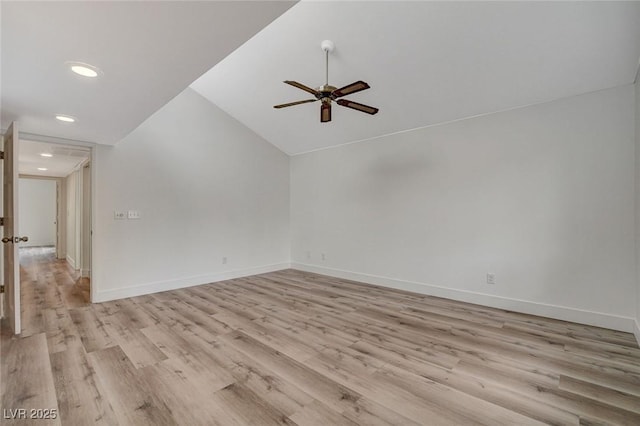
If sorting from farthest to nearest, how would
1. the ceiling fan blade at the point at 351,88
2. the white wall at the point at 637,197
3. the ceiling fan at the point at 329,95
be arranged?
the white wall at the point at 637,197 < the ceiling fan at the point at 329,95 < the ceiling fan blade at the point at 351,88

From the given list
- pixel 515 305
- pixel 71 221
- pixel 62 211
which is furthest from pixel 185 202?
pixel 62 211

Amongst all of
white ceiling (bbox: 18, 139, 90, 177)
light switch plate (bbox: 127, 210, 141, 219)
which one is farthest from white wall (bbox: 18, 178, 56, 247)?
light switch plate (bbox: 127, 210, 141, 219)

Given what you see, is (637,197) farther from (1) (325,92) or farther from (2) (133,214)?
(2) (133,214)

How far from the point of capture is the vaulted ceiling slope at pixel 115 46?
1419mm

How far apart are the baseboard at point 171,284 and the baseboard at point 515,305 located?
195cm

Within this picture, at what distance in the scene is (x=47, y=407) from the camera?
1778 mm

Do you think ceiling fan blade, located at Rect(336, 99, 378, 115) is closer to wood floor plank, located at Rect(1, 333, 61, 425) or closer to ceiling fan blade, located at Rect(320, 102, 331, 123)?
ceiling fan blade, located at Rect(320, 102, 331, 123)

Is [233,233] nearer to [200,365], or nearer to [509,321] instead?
[200,365]

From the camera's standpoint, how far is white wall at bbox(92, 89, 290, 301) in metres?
4.11

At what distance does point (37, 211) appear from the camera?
10.0 meters

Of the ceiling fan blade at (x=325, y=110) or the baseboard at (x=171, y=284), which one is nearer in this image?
the ceiling fan blade at (x=325, y=110)

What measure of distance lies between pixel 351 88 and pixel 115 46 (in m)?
1.75

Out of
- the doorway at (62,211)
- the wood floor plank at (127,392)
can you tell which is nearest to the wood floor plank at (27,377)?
the wood floor plank at (127,392)

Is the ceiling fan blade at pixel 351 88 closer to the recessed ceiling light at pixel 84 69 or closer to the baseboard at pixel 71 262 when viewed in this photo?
the recessed ceiling light at pixel 84 69
